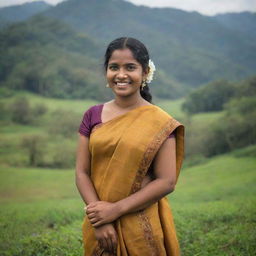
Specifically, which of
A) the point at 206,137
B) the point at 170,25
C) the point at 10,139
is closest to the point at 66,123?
the point at 10,139

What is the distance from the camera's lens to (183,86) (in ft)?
317

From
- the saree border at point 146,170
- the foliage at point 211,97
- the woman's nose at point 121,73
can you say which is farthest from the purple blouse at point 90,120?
the foliage at point 211,97

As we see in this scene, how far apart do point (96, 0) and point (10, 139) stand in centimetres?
11653

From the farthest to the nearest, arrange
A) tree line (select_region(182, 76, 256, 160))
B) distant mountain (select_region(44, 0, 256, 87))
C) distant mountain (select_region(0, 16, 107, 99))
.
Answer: distant mountain (select_region(44, 0, 256, 87))
distant mountain (select_region(0, 16, 107, 99))
tree line (select_region(182, 76, 256, 160))

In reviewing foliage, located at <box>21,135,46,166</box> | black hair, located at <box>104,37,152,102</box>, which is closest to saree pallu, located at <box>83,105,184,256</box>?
black hair, located at <box>104,37,152,102</box>

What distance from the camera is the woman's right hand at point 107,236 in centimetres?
206

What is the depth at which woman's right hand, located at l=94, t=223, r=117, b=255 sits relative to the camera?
2.06 m

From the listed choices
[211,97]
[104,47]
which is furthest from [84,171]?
[104,47]

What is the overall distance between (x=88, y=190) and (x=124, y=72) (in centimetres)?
81

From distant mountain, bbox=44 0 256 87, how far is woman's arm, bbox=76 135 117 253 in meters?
77.5

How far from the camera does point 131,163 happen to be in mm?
2090

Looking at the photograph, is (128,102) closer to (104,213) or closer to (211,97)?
(104,213)

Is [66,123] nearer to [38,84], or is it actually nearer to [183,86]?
[38,84]

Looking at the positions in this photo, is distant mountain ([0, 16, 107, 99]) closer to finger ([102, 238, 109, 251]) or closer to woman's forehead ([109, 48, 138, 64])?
woman's forehead ([109, 48, 138, 64])
